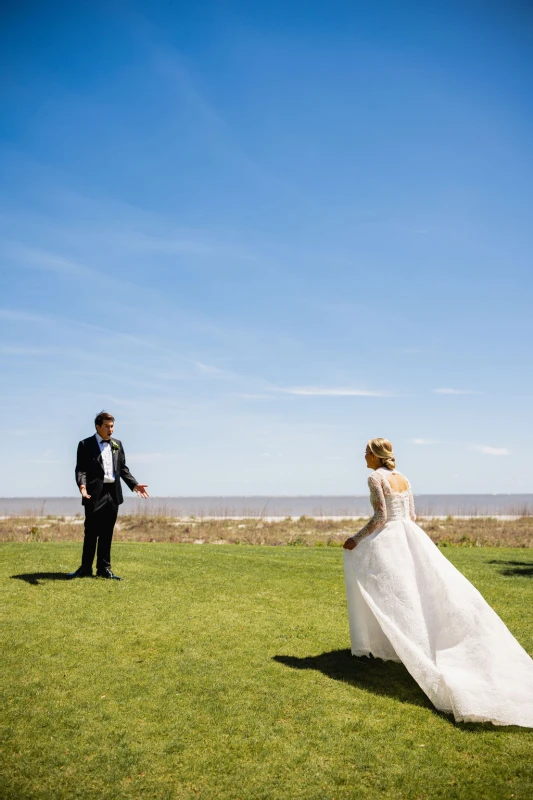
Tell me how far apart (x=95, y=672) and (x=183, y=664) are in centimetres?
89

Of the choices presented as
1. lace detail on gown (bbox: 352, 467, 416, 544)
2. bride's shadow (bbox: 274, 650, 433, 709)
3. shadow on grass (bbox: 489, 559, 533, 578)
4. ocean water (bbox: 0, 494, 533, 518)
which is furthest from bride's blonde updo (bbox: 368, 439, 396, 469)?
ocean water (bbox: 0, 494, 533, 518)

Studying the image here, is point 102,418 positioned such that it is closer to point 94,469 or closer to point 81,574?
point 94,469

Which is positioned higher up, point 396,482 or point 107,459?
point 107,459

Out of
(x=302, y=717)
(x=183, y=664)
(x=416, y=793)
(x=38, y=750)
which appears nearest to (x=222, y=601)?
(x=183, y=664)

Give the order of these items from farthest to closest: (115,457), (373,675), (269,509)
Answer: (269,509) → (115,457) → (373,675)

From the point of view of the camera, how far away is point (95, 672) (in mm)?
5656

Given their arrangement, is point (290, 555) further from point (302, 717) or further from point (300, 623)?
point (302, 717)

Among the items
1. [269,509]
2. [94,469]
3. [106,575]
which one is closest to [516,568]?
[106,575]

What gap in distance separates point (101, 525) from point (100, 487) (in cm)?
66

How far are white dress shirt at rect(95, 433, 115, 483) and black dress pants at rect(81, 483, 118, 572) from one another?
127 mm

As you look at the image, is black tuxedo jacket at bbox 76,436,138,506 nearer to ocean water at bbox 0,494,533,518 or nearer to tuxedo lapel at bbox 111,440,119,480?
tuxedo lapel at bbox 111,440,119,480

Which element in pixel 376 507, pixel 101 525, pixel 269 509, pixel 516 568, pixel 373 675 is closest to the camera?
pixel 373 675

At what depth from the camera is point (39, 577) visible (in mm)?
9453

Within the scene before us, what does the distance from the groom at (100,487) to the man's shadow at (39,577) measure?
193 millimetres
